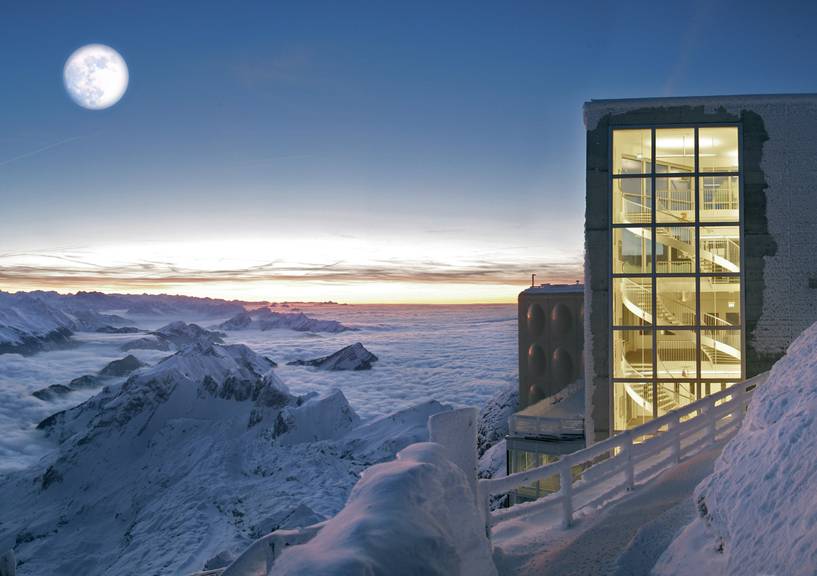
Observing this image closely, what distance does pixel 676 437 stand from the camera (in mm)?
11453

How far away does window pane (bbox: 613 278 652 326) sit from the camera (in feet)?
69.1

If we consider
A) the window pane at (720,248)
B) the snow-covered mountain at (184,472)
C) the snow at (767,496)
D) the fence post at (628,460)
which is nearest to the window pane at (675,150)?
the window pane at (720,248)

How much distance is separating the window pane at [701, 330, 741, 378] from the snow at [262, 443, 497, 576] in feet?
55.0

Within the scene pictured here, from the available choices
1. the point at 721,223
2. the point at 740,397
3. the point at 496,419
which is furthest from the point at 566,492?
the point at 496,419

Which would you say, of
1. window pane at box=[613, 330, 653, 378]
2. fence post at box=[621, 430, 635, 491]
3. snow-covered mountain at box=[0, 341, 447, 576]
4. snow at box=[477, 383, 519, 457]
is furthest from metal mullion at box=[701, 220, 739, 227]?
snow-covered mountain at box=[0, 341, 447, 576]

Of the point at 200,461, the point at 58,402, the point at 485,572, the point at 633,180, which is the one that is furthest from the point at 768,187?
the point at 58,402

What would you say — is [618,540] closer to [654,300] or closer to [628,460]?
[628,460]

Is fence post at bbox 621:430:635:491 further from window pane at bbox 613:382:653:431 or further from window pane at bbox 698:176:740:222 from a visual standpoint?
window pane at bbox 698:176:740:222

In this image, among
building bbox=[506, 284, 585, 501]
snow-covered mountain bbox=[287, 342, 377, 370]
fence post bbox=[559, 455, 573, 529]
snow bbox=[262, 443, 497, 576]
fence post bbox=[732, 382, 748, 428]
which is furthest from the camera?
snow-covered mountain bbox=[287, 342, 377, 370]

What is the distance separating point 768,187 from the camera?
19859 mm

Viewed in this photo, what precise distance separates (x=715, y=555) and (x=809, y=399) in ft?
6.44

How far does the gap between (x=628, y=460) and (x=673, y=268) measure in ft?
39.7

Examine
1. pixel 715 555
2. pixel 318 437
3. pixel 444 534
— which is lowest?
pixel 318 437

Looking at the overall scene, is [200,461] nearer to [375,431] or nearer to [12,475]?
[375,431]
